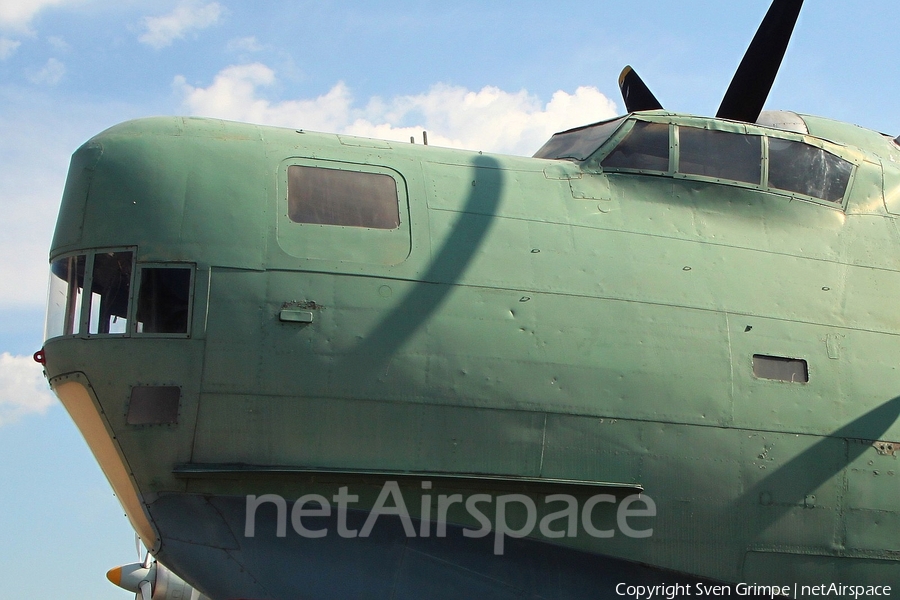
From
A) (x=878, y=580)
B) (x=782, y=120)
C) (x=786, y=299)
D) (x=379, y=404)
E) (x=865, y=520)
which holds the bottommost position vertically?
(x=878, y=580)

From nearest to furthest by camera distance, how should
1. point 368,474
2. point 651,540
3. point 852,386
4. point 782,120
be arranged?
point 368,474 → point 651,540 → point 852,386 → point 782,120

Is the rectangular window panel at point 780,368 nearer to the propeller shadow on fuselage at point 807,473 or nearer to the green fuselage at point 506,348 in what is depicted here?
the green fuselage at point 506,348

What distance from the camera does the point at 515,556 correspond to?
7961 mm

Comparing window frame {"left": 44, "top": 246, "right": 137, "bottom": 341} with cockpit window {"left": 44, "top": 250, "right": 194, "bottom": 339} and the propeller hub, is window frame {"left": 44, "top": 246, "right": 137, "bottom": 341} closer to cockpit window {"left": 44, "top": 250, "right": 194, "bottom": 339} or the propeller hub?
cockpit window {"left": 44, "top": 250, "right": 194, "bottom": 339}

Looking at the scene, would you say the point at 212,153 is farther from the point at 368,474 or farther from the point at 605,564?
the point at 605,564

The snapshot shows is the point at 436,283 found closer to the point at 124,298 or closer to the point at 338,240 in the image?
the point at 338,240

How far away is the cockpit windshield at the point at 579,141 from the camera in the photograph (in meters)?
9.50

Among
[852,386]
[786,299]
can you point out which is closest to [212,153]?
[786,299]

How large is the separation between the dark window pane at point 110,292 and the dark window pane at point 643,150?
481 centimetres

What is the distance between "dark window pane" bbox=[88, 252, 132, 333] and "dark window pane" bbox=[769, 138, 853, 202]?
21.5 ft

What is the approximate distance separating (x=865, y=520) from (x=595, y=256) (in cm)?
361

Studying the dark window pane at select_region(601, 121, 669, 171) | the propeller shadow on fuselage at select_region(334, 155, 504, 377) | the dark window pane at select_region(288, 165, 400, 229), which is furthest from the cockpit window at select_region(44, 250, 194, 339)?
the dark window pane at select_region(601, 121, 669, 171)

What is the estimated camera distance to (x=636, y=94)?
41.9 ft

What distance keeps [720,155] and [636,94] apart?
3.55 meters
